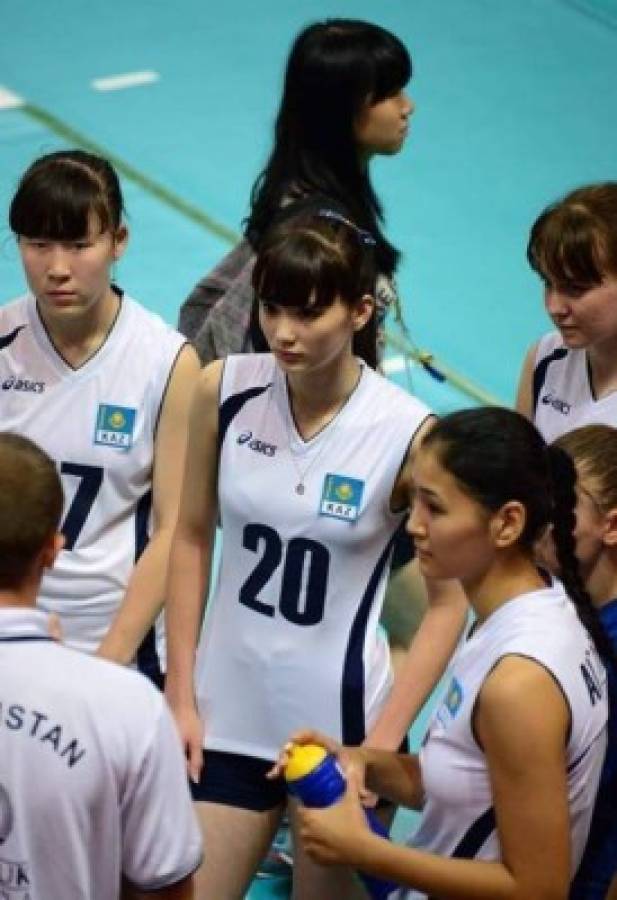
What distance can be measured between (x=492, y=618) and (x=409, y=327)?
15.4 feet

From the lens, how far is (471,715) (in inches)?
128

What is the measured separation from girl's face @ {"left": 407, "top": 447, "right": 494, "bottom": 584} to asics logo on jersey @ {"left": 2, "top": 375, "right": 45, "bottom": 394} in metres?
1.28

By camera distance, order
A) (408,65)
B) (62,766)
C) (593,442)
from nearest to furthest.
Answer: (62,766), (593,442), (408,65)

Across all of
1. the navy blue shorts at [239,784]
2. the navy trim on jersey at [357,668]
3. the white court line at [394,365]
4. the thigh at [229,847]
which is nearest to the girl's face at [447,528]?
the navy trim on jersey at [357,668]

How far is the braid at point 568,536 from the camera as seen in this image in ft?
11.2

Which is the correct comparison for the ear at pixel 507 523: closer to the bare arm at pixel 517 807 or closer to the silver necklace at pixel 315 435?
the bare arm at pixel 517 807

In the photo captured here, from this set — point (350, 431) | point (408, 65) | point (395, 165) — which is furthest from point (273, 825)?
point (395, 165)

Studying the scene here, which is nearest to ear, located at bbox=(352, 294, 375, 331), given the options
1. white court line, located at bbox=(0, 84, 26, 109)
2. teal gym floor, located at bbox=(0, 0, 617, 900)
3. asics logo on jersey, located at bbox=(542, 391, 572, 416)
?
asics logo on jersey, located at bbox=(542, 391, 572, 416)

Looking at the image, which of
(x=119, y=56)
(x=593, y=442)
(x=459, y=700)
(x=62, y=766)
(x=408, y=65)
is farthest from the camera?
(x=119, y=56)

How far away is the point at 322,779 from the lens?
3354 millimetres

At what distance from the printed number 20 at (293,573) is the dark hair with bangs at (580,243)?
2.69 ft

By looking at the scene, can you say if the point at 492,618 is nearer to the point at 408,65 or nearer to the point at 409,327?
the point at 408,65

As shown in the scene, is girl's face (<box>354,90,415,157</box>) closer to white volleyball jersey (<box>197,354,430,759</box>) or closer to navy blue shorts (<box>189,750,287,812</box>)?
white volleyball jersey (<box>197,354,430,759</box>)

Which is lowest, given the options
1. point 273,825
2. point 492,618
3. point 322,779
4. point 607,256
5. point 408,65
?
point 273,825
